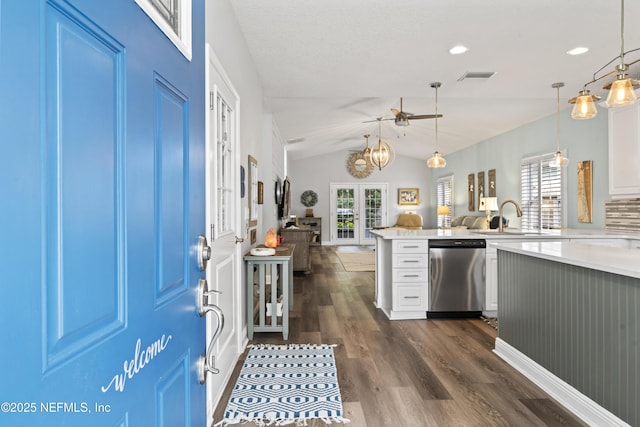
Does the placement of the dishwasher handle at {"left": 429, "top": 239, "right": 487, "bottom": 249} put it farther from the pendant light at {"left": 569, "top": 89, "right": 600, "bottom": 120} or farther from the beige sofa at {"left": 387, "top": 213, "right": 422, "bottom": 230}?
the beige sofa at {"left": 387, "top": 213, "right": 422, "bottom": 230}

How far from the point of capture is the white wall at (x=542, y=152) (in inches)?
205

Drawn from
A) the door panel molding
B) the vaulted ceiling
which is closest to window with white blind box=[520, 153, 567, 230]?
the vaulted ceiling

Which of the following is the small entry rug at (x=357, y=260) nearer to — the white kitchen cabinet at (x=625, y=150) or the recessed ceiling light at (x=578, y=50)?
the white kitchen cabinet at (x=625, y=150)

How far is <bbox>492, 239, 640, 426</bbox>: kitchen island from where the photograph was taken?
1936 mm

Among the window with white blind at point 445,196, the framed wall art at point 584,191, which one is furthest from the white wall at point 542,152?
the window with white blind at point 445,196

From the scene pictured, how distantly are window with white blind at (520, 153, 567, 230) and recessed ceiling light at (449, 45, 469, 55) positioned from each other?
136 inches

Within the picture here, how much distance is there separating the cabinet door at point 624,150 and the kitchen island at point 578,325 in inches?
72.1

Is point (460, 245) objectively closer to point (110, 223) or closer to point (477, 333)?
point (477, 333)

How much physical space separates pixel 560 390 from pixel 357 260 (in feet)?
20.4

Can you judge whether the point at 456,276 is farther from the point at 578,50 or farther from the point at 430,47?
the point at 578,50

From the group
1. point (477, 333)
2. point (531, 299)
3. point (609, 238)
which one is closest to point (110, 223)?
point (531, 299)

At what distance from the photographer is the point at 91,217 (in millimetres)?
591

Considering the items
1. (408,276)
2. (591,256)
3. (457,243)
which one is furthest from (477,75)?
(591,256)

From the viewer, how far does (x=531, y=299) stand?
109 inches
